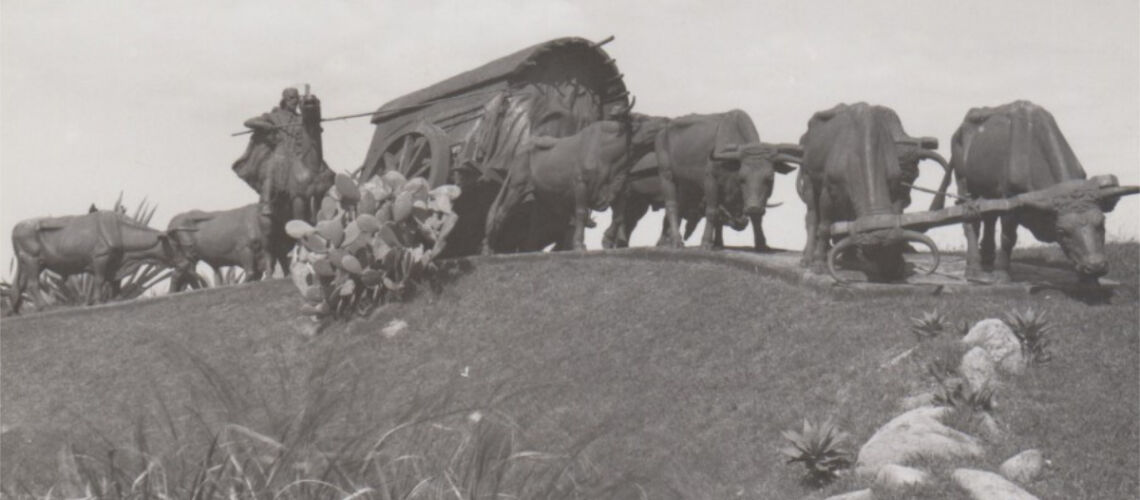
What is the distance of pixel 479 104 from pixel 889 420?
13.4m

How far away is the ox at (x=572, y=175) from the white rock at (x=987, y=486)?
407 inches

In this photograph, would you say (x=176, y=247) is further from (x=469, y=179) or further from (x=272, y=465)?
(x=272, y=465)

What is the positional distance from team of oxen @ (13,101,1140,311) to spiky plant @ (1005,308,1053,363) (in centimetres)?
194

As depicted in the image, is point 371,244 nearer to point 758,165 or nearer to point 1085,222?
point 758,165

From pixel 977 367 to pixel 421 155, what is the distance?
13.7 meters

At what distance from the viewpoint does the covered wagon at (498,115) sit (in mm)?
22750

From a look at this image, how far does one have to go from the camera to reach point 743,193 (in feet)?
56.7

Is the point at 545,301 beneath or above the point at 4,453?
above

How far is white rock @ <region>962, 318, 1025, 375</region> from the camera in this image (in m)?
11.4

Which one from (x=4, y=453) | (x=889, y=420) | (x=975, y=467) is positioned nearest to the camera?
(x=975, y=467)

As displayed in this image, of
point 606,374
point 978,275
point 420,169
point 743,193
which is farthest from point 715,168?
point 420,169

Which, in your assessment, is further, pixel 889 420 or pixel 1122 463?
pixel 889 420

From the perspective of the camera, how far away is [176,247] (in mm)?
25547

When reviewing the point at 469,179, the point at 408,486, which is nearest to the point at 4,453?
the point at 469,179
